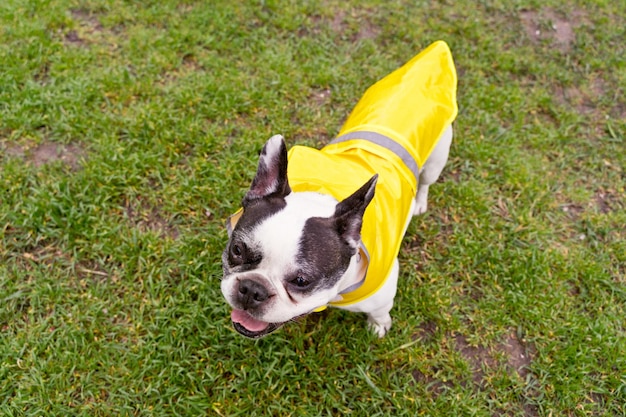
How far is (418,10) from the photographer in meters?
5.75

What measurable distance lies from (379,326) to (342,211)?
1356 millimetres

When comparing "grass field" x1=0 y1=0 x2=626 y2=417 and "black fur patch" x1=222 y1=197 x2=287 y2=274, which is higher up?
"black fur patch" x1=222 y1=197 x2=287 y2=274

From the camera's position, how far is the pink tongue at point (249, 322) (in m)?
2.52

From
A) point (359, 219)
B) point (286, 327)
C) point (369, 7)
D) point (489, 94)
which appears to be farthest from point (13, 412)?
point (369, 7)

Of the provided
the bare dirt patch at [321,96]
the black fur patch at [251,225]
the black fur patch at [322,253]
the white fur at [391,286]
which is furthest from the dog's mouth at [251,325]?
the bare dirt patch at [321,96]

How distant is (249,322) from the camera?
8.34ft

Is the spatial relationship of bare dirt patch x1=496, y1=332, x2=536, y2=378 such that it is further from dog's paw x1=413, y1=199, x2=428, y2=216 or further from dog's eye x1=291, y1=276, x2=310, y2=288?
dog's eye x1=291, y1=276, x2=310, y2=288

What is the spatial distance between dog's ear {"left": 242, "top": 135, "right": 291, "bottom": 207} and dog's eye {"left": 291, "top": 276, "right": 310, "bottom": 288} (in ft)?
1.47

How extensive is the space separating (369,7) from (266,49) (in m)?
1.50

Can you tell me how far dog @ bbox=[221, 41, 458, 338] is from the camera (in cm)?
229

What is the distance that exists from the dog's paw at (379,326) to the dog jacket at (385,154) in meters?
0.57

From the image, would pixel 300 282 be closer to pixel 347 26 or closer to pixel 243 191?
pixel 243 191

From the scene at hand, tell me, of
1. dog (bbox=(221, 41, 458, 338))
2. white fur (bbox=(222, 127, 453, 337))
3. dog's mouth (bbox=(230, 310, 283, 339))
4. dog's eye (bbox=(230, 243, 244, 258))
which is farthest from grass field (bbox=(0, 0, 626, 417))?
dog's eye (bbox=(230, 243, 244, 258))

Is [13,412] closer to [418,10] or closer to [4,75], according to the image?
[4,75]
